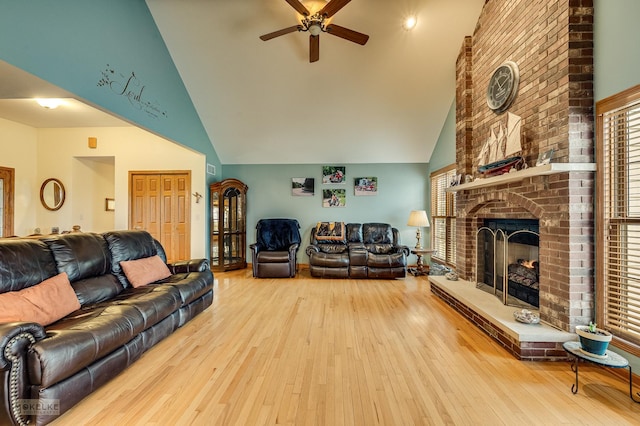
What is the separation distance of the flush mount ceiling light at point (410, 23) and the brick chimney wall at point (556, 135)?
0.96m

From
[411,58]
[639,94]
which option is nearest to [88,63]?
[411,58]

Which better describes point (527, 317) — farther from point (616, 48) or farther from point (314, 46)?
point (314, 46)

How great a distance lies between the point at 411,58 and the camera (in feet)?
13.8

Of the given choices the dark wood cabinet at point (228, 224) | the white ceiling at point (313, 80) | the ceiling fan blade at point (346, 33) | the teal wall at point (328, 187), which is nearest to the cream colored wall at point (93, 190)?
the white ceiling at point (313, 80)

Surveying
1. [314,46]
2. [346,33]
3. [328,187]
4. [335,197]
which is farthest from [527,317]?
[328,187]

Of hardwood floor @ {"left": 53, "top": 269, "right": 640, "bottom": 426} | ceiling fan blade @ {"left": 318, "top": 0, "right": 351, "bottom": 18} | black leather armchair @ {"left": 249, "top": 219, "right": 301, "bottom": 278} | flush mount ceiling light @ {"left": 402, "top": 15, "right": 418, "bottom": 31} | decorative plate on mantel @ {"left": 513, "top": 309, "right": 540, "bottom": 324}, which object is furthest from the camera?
black leather armchair @ {"left": 249, "top": 219, "right": 301, "bottom": 278}

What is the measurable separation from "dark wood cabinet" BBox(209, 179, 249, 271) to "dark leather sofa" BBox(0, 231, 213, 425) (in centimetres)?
214

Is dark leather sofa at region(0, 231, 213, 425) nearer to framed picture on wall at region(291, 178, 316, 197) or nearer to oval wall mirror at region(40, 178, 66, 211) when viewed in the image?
framed picture on wall at region(291, 178, 316, 197)

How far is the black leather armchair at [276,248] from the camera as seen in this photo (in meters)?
5.14

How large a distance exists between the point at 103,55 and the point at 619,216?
5.11 meters

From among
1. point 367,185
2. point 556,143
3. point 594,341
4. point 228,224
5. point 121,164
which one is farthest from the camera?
point 367,185

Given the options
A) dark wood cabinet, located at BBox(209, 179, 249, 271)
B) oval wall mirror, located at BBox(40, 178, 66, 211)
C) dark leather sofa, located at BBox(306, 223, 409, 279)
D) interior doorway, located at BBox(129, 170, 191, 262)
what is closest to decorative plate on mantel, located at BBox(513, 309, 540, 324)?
dark leather sofa, located at BBox(306, 223, 409, 279)

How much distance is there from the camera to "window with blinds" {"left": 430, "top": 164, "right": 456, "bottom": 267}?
497cm

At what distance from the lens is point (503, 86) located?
3.02 meters
